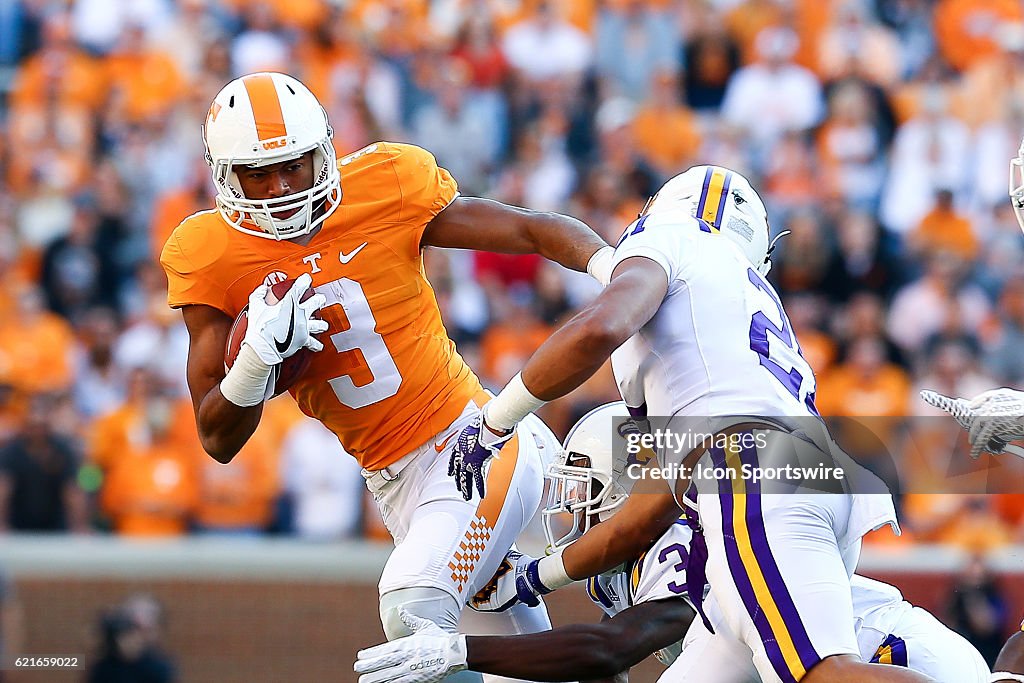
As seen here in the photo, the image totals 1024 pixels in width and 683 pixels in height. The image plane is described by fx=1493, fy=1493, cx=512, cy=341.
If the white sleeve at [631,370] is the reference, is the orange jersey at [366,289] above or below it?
above

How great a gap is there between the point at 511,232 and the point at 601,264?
40 cm

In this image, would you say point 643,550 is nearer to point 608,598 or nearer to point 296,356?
point 608,598

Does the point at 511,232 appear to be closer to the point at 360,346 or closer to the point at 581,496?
the point at 360,346

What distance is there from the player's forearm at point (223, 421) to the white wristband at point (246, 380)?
4 centimetres


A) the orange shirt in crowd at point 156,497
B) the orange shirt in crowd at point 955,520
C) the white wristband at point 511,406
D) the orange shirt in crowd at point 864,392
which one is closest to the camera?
the white wristband at point 511,406

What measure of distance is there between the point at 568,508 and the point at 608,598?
1.43ft

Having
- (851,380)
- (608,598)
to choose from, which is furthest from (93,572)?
(851,380)

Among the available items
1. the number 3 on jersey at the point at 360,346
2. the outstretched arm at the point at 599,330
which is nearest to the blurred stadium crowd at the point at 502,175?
the number 3 on jersey at the point at 360,346

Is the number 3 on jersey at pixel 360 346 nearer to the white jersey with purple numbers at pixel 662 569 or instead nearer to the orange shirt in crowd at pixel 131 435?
the white jersey with purple numbers at pixel 662 569

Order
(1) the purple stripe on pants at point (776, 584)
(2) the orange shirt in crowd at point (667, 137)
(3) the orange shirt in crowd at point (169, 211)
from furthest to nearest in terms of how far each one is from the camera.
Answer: (2) the orange shirt in crowd at point (667, 137) → (3) the orange shirt in crowd at point (169, 211) → (1) the purple stripe on pants at point (776, 584)

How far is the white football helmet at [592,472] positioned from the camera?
4422 mm

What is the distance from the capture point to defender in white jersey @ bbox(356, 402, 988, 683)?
13.3 feet

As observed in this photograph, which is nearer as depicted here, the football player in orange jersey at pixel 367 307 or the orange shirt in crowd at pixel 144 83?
the football player in orange jersey at pixel 367 307

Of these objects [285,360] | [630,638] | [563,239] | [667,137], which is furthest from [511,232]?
[667,137]
